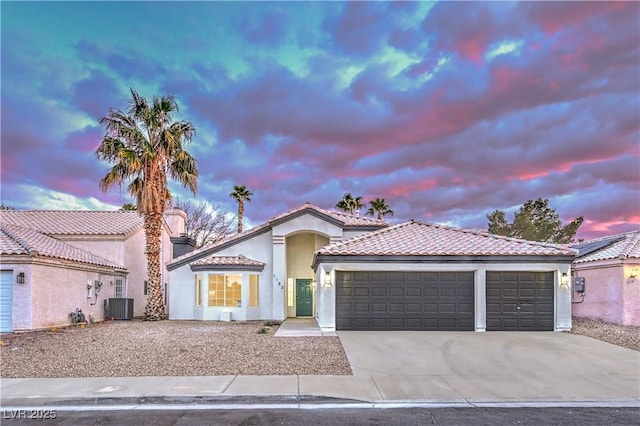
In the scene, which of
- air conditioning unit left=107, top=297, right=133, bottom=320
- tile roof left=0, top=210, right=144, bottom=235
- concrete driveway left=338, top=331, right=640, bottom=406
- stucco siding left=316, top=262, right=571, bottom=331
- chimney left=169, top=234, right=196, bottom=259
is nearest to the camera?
concrete driveway left=338, top=331, right=640, bottom=406

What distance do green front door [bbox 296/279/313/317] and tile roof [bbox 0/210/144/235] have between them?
32.5 feet

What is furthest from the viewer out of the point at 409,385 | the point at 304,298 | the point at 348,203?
the point at 348,203

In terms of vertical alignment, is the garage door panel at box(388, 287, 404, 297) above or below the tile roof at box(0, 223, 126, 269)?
below

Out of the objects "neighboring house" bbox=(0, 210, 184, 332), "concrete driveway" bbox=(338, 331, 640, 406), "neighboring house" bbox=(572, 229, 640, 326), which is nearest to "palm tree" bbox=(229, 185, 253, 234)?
"neighboring house" bbox=(0, 210, 184, 332)

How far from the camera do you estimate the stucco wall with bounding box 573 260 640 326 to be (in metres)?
18.5

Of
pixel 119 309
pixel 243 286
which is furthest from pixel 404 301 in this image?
pixel 119 309

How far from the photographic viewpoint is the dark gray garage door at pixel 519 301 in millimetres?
17047

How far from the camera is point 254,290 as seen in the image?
21953mm

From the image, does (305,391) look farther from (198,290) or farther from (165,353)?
(198,290)

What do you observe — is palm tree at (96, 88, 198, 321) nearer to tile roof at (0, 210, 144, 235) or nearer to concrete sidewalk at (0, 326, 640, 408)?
tile roof at (0, 210, 144, 235)

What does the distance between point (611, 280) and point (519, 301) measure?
544 centimetres

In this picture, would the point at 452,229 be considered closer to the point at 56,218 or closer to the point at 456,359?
the point at 456,359

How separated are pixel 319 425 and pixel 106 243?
22.2 metres

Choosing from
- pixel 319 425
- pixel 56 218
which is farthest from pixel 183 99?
pixel 319 425
